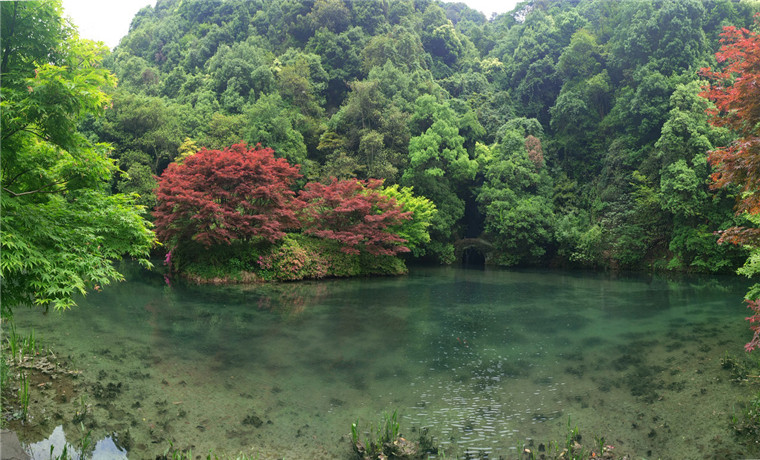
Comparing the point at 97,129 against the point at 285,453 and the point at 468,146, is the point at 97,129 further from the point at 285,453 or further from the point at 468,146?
the point at 285,453

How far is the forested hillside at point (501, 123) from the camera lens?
25.0 m

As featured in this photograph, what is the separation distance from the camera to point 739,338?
925 cm

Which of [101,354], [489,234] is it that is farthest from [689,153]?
[101,354]

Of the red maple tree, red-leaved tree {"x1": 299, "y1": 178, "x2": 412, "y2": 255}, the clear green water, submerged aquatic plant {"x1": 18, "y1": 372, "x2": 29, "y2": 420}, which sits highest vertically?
the red maple tree

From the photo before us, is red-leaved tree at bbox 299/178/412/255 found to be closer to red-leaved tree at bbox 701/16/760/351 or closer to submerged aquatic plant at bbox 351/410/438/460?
submerged aquatic plant at bbox 351/410/438/460

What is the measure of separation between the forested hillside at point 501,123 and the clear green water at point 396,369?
11.8m

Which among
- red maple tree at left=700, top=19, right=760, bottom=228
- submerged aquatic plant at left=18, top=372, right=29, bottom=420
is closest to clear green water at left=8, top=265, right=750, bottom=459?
submerged aquatic plant at left=18, top=372, right=29, bottom=420

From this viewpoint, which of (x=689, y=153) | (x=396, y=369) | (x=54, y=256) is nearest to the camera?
(x=54, y=256)

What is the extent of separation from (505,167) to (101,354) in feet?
81.1

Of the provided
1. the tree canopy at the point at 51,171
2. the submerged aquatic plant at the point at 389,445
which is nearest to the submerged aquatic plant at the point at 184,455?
the submerged aquatic plant at the point at 389,445

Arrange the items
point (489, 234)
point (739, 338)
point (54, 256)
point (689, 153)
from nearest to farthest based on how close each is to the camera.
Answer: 1. point (54, 256)
2. point (739, 338)
3. point (689, 153)
4. point (489, 234)

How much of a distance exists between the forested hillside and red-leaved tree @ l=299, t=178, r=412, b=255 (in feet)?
15.3

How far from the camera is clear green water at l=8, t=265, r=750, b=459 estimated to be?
5.26 meters

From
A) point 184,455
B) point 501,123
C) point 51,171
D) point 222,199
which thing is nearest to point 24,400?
point 184,455
